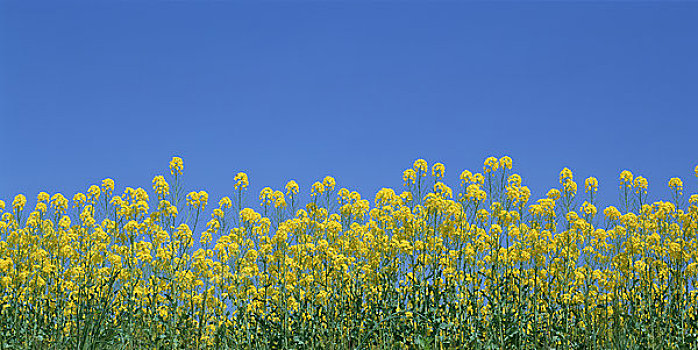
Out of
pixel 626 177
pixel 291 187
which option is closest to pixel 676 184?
pixel 626 177

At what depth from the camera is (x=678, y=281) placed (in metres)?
6.84

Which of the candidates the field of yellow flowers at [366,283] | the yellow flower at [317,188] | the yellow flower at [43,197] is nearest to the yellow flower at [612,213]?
the field of yellow flowers at [366,283]

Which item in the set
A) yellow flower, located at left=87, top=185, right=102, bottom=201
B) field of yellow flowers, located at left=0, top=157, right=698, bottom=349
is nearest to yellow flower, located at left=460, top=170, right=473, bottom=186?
field of yellow flowers, located at left=0, top=157, right=698, bottom=349

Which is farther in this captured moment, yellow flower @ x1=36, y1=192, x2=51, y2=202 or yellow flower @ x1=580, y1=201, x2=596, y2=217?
yellow flower @ x1=36, y1=192, x2=51, y2=202

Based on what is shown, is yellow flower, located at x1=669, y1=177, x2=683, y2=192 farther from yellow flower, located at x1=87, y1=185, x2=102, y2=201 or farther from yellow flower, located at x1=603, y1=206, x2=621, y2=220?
yellow flower, located at x1=87, y1=185, x2=102, y2=201

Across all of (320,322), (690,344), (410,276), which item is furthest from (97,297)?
(690,344)

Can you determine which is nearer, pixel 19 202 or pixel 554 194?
pixel 554 194

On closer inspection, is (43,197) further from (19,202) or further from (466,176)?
(466,176)

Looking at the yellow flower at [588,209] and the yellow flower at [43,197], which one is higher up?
the yellow flower at [43,197]

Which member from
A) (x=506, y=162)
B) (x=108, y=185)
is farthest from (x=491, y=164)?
(x=108, y=185)

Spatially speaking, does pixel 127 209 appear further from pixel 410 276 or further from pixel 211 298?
pixel 410 276

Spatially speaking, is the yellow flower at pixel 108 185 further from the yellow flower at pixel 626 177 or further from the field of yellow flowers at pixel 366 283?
Result: the yellow flower at pixel 626 177

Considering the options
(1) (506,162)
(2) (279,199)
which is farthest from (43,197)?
(1) (506,162)

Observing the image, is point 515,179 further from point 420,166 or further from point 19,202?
point 19,202
